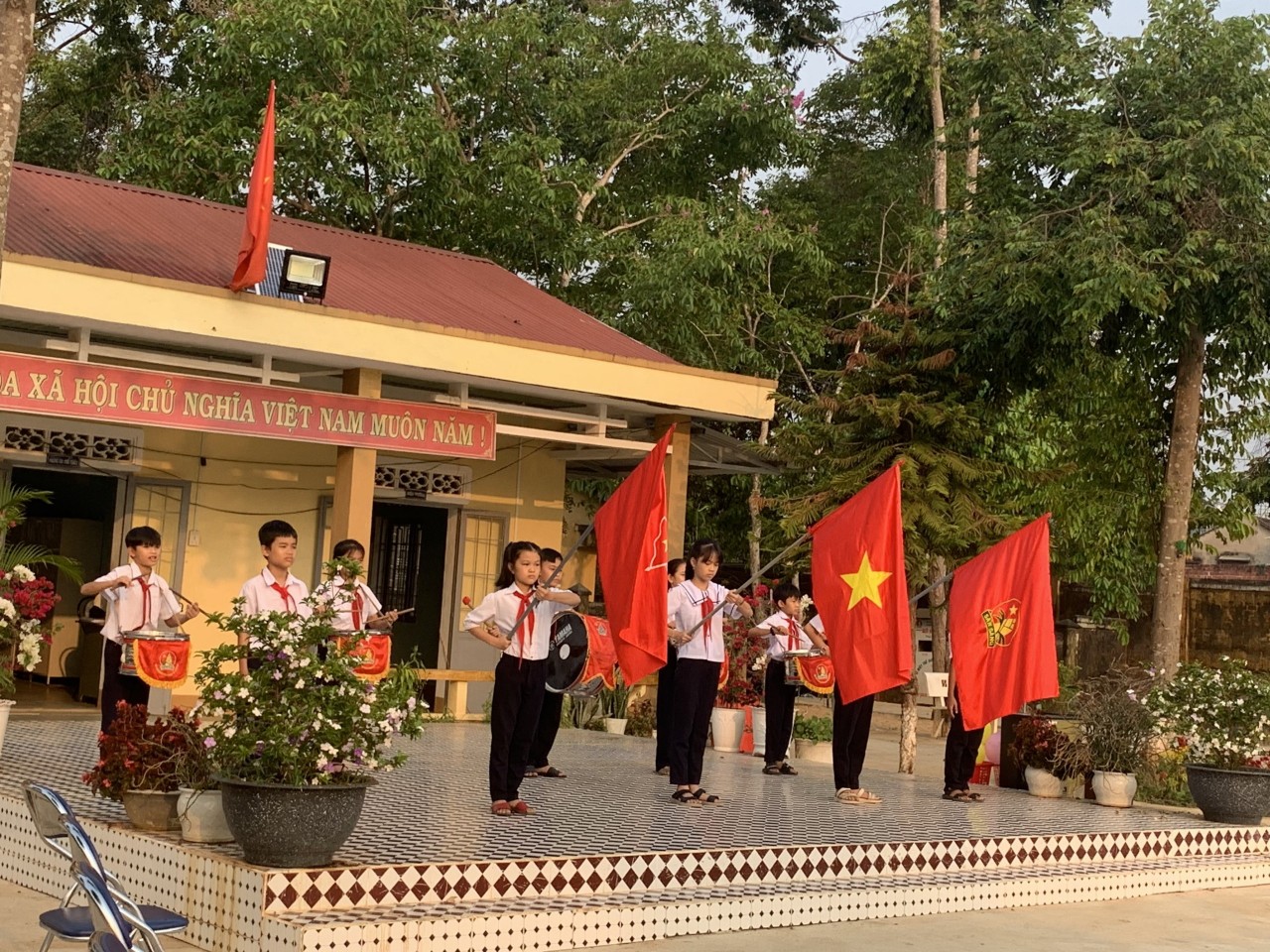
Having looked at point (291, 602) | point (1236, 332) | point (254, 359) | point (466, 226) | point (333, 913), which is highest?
point (466, 226)

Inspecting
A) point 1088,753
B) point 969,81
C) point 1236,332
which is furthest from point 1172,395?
point 1088,753

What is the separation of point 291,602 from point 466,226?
1552cm

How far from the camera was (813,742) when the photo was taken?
14.5m

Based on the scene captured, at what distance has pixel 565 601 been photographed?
8.37m

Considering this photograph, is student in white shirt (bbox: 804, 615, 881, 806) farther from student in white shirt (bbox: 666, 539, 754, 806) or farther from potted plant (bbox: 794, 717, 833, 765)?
potted plant (bbox: 794, 717, 833, 765)

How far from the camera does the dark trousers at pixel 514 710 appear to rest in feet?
27.8

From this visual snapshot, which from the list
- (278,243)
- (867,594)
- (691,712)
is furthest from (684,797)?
(278,243)

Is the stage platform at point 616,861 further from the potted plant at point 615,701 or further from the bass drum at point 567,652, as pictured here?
the potted plant at point 615,701

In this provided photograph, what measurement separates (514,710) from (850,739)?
Answer: 2.96m

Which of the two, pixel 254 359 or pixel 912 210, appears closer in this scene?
pixel 254 359

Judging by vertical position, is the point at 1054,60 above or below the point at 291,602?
above

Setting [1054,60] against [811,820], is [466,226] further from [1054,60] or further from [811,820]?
[811,820]

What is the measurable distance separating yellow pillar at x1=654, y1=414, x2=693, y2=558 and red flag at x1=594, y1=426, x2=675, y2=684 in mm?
7098

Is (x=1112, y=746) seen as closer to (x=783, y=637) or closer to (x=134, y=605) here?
(x=783, y=637)
